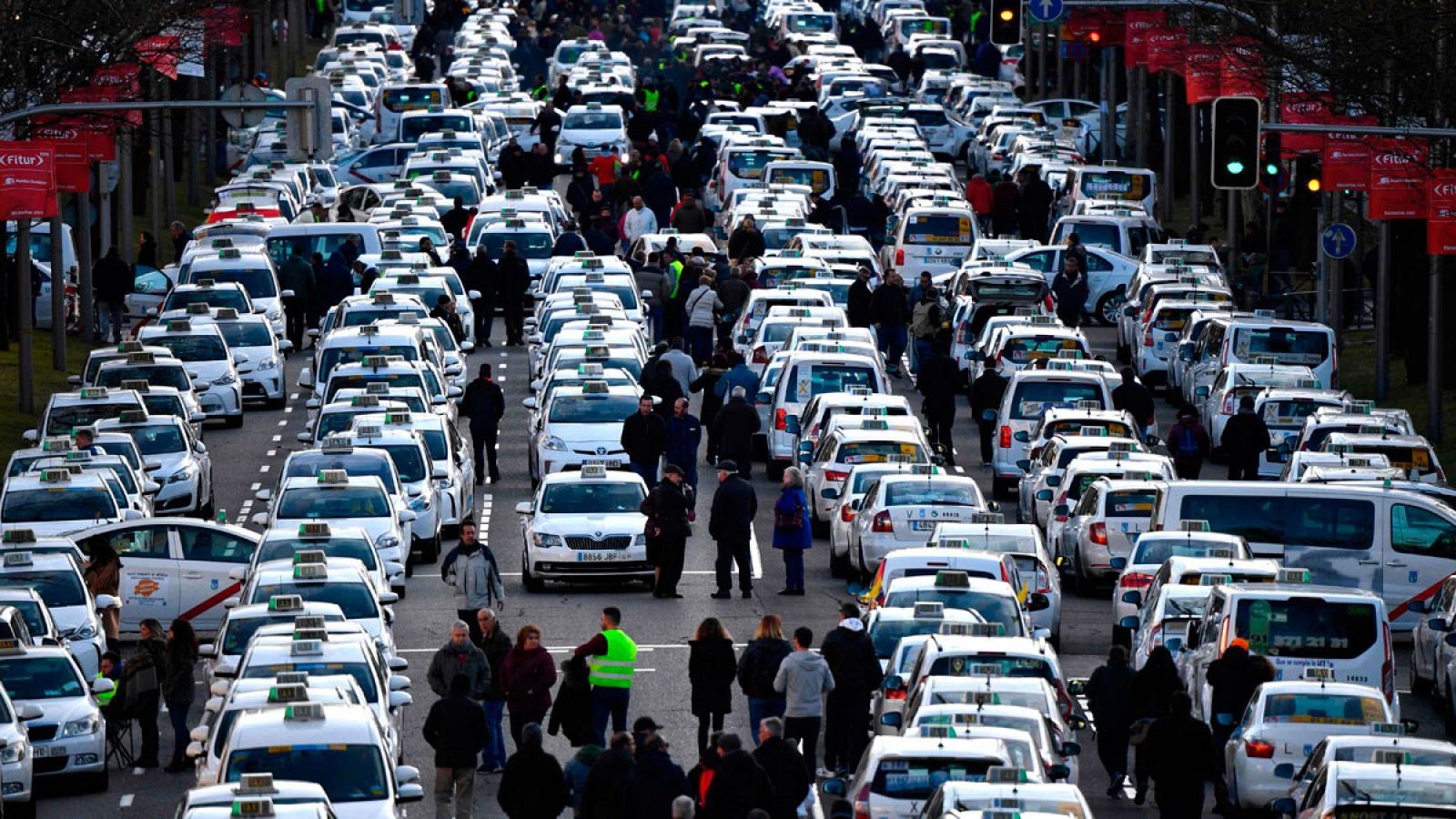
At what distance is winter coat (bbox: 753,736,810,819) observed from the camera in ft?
71.4

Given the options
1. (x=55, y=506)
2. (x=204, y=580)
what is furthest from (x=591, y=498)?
(x=55, y=506)

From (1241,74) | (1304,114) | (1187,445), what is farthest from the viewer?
(1241,74)

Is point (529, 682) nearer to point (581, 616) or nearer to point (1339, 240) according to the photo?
point (581, 616)

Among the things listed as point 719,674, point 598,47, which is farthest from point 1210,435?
point 598,47

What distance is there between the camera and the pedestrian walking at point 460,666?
24984 millimetres

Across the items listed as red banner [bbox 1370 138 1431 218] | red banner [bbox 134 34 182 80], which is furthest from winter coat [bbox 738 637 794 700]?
red banner [bbox 134 34 182 80]

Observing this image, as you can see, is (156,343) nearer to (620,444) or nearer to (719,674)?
(620,444)

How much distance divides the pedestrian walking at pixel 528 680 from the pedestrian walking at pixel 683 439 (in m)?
12.0

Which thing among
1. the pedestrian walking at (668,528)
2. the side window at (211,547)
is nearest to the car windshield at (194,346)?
the side window at (211,547)

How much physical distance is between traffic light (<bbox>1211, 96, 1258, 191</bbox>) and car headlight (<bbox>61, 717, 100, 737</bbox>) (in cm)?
1182

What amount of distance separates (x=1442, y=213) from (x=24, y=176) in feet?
54.8

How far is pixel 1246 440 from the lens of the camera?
3856 centimetres

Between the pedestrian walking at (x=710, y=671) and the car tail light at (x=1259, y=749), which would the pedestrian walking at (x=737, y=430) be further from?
the car tail light at (x=1259, y=749)

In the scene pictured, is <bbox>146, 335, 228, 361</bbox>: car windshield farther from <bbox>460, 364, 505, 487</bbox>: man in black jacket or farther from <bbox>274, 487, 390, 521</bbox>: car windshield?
<bbox>274, 487, 390, 521</bbox>: car windshield
